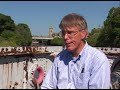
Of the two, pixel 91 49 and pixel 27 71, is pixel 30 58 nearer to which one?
pixel 27 71

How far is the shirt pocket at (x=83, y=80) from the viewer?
9.55ft

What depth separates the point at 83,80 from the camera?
2.92 meters

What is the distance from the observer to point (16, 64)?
778 centimetres

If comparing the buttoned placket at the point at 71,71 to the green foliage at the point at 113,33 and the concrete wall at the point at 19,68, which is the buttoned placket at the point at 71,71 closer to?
the concrete wall at the point at 19,68

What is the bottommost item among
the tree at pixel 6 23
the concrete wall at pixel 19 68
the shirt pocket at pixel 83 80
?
the concrete wall at pixel 19 68

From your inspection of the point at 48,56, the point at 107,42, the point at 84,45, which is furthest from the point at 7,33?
the point at 84,45

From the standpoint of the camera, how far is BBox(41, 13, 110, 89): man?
9.40ft

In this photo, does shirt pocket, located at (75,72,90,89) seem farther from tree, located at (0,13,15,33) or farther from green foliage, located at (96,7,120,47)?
tree, located at (0,13,15,33)

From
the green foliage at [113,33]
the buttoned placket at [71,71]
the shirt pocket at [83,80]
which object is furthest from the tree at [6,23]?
the shirt pocket at [83,80]

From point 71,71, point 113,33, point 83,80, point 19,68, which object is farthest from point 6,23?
point 83,80

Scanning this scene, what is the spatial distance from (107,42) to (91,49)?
3040 cm

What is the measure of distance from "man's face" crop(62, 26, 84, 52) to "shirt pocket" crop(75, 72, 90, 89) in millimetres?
274

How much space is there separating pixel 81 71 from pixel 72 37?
0.34 meters

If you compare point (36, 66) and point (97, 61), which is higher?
point (97, 61)
